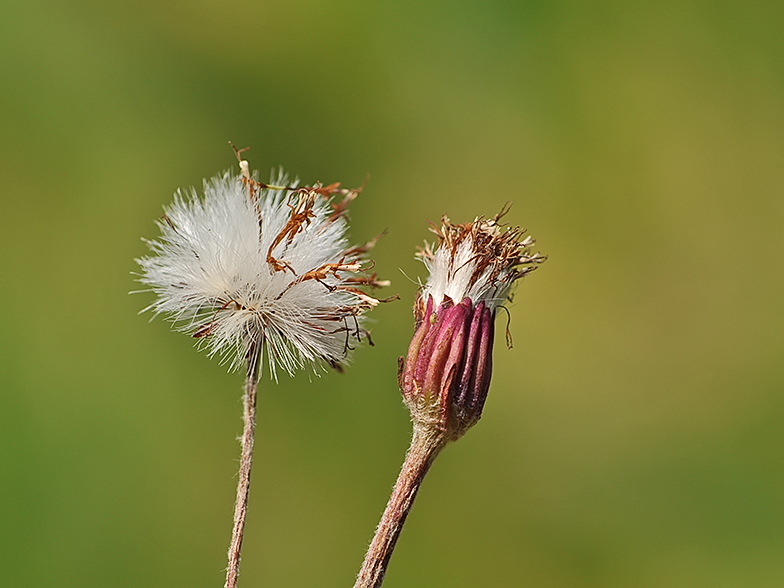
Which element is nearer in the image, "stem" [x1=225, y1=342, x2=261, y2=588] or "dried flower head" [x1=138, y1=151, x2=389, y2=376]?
"stem" [x1=225, y1=342, x2=261, y2=588]

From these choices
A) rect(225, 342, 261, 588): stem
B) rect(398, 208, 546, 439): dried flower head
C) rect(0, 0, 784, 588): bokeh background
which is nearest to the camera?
rect(225, 342, 261, 588): stem

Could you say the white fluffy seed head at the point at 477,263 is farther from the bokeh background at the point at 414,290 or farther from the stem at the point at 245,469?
the bokeh background at the point at 414,290

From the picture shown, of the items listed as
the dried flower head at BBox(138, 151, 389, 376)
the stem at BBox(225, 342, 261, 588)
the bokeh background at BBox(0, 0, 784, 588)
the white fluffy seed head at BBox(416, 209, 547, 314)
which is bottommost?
the stem at BBox(225, 342, 261, 588)

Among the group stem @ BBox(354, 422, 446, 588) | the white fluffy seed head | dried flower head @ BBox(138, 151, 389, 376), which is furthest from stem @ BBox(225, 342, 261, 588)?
the white fluffy seed head

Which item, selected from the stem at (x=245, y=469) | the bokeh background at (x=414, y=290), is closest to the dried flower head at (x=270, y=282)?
the stem at (x=245, y=469)

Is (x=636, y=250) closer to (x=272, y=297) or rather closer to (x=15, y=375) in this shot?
(x=15, y=375)

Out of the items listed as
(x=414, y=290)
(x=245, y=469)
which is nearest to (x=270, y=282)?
(x=245, y=469)

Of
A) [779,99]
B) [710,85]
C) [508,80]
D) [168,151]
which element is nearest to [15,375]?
[168,151]

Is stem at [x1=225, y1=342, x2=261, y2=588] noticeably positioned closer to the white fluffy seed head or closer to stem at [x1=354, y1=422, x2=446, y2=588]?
stem at [x1=354, y1=422, x2=446, y2=588]
